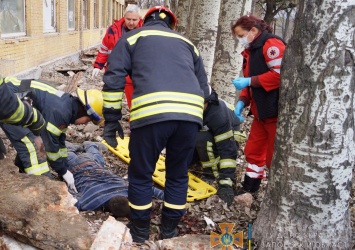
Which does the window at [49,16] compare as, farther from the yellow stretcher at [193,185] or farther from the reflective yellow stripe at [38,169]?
the reflective yellow stripe at [38,169]

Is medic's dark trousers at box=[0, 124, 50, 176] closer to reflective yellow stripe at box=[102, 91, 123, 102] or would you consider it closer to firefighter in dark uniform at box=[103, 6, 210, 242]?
firefighter in dark uniform at box=[103, 6, 210, 242]

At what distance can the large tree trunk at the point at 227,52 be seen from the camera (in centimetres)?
529

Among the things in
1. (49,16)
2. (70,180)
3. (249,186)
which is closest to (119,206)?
(70,180)

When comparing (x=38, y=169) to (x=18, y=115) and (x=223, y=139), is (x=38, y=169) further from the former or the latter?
(x=223, y=139)

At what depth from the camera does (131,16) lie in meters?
5.16

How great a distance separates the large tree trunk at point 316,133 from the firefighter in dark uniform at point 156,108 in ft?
2.21

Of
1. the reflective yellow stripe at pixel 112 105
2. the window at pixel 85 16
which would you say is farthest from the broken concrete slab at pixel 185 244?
the window at pixel 85 16

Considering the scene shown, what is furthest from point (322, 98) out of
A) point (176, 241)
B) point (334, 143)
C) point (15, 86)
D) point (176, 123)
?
point (15, 86)

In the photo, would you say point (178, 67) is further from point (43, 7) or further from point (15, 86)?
point (43, 7)

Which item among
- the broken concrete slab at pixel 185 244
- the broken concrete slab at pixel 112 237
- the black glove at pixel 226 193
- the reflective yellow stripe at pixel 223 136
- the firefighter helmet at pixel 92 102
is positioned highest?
the firefighter helmet at pixel 92 102

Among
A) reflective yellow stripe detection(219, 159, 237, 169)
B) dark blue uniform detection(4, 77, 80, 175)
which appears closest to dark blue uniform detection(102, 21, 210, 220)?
dark blue uniform detection(4, 77, 80, 175)

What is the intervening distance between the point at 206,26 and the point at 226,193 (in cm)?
296

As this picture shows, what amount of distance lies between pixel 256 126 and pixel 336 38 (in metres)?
1.56

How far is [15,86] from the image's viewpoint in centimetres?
335
